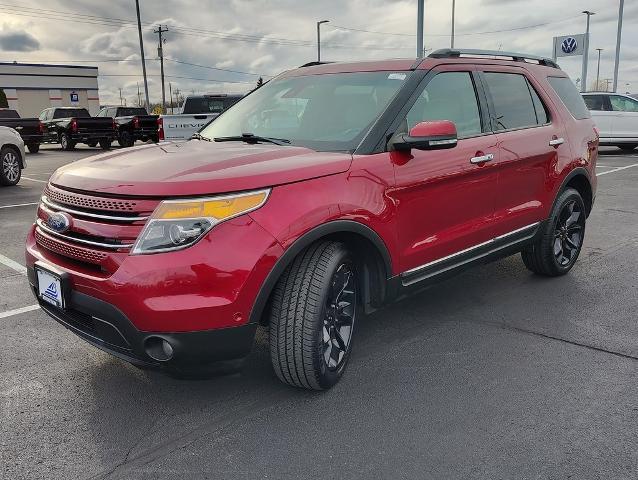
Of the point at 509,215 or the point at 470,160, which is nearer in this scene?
the point at 470,160

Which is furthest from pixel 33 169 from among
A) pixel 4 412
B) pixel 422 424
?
pixel 422 424

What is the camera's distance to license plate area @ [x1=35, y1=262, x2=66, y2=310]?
110 inches

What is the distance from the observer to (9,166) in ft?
38.6

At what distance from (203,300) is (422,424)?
1.21 meters

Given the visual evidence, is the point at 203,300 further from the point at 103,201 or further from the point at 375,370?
the point at 375,370

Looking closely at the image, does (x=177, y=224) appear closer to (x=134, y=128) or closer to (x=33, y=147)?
(x=33, y=147)

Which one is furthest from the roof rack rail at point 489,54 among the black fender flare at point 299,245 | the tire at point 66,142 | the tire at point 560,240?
the tire at point 66,142

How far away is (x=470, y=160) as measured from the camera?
12.6 feet

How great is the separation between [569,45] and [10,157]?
35.9 m

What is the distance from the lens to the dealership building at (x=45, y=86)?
190 feet

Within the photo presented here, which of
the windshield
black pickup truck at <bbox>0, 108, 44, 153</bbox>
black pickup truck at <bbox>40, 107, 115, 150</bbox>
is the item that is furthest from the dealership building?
the windshield

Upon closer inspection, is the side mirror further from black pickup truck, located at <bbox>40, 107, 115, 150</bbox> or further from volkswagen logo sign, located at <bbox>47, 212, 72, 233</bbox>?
black pickup truck, located at <bbox>40, 107, 115, 150</bbox>

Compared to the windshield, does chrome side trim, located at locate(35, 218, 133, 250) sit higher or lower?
lower

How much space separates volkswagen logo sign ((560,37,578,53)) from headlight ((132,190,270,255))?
133ft
